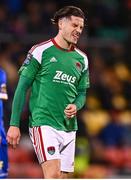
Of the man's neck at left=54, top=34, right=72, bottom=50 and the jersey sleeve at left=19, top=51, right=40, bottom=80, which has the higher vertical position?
the man's neck at left=54, top=34, right=72, bottom=50

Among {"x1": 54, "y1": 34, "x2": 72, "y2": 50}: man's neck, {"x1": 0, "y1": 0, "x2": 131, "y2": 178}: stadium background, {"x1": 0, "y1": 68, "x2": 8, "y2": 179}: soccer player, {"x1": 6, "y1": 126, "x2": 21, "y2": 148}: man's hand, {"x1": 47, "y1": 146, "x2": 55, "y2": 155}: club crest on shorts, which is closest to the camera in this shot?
{"x1": 6, "y1": 126, "x2": 21, "y2": 148}: man's hand

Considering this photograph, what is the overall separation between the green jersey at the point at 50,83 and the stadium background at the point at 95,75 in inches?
147

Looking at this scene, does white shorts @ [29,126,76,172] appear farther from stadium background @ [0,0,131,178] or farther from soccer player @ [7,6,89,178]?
stadium background @ [0,0,131,178]

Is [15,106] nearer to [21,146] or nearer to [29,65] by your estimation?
[29,65]

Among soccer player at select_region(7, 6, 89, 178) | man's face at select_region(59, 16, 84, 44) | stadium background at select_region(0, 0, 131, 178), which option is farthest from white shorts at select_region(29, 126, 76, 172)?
stadium background at select_region(0, 0, 131, 178)

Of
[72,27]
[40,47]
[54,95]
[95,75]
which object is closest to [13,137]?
[54,95]

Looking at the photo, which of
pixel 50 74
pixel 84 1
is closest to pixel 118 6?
pixel 84 1

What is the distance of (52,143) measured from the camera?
6.92 meters

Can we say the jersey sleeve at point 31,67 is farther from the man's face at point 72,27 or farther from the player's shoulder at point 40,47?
the man's face at point 72,27

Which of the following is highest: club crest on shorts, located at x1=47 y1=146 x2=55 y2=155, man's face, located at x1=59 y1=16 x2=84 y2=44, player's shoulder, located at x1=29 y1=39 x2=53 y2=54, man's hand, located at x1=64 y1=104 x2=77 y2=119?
man's face, located at x1=59 y1=16 x2=84 y2=44

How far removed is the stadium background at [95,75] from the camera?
12055 mm

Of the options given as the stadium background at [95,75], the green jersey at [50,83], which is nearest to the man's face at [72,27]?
the green jersey at [50,83]

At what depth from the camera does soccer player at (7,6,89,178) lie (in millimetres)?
6906

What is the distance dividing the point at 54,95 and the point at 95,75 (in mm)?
6457
